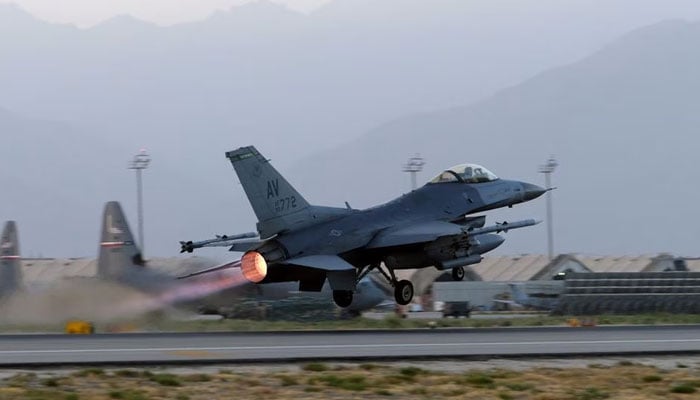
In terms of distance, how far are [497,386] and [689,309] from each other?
97.9ft

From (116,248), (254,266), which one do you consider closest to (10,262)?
(116,248)

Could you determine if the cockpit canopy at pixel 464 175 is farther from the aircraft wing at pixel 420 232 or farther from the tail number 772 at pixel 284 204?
the tail number 772 at pixel 284 204

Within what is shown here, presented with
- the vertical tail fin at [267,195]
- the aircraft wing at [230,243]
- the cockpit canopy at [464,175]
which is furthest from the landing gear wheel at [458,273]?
the aircraft wing at [230,243]

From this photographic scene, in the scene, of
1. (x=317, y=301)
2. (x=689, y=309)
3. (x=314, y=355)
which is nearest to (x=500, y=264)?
(x=689, y=309)

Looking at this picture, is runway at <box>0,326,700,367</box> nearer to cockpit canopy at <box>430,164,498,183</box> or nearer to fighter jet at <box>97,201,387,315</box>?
fighter jet at <box>97,201,387,315</box>

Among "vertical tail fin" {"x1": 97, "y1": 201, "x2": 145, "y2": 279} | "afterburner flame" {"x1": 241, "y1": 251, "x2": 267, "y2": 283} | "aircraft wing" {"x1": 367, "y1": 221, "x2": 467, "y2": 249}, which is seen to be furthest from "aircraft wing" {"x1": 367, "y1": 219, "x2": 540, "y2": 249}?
"vertical tail fin" {"x1": 97, "y1": 201, "x2": 145, "y2": 279}

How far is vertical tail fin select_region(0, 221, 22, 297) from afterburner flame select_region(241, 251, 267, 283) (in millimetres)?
7566

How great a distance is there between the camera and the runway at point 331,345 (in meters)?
23.2

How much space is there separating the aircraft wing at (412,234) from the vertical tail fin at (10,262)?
11159 mm

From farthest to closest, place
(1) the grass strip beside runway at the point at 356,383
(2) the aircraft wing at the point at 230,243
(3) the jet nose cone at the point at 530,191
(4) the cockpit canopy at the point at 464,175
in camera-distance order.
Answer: (3) the jet nose cone at the point at 530,191, (4) the cockpit canopy at the point at 464,175, (2) the aircraft wing at the point at 230,243, (1) the grass strip beside runway at the point at 356,383

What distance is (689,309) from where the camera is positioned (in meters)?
46.9

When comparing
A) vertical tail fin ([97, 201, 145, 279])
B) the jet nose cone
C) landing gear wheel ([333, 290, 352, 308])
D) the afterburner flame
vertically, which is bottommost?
landing gear wheel ([333, 290, 352, 308])

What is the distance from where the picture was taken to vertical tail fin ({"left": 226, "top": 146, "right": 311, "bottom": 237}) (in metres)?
33.8

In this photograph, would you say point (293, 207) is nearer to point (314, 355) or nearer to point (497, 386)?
point (314, 355)
